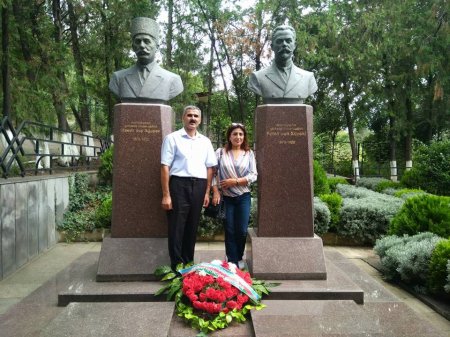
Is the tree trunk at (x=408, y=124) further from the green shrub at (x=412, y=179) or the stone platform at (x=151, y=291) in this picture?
the stone platform at (x=151, y=291)

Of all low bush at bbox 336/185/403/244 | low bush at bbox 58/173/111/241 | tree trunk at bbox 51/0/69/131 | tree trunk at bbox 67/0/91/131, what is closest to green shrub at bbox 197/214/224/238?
low bush at bbox 58/173/111/241

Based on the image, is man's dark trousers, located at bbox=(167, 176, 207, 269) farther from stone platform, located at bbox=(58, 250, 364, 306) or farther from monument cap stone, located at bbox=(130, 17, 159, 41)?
monument cap stone, located at bbox=(130, 17, 159, 41)

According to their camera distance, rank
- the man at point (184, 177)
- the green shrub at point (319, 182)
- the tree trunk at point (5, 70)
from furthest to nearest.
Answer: the tree trunk at point (5, 70) → the green shrub at point (319, 182) → the man at point (184, 177)

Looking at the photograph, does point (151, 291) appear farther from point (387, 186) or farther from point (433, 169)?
point (387, 186)

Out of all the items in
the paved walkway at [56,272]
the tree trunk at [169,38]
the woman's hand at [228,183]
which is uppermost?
the tree trunk at [169,38]

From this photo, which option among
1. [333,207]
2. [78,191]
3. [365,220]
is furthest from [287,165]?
[78,191]

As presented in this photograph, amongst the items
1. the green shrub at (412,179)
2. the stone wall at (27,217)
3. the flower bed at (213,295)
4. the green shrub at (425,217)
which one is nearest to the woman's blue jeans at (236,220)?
the flower bed at (213,295)

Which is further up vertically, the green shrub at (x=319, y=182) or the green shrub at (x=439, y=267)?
the green shrub at (x=319, y=182)

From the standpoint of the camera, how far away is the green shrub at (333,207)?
7809mm

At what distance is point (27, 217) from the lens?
6.10 m

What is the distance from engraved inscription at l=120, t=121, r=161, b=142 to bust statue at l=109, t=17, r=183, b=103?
368 mm

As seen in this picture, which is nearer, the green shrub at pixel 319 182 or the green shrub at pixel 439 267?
the green shrub at pixel 439 267

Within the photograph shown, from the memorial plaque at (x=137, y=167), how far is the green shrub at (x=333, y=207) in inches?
166

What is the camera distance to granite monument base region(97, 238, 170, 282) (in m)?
4.54
